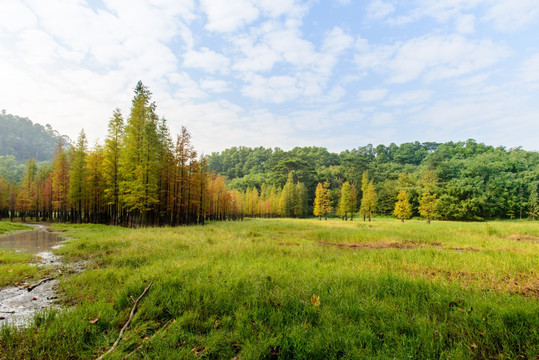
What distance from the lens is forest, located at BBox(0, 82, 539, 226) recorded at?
1027 inches

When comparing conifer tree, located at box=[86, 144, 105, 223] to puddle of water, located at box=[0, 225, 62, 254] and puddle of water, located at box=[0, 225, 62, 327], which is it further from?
puddle of water, located at box=[0, 225, 62, 327]

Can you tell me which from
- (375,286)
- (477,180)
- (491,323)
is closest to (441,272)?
(375,286)

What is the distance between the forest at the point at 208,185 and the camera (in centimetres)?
2609

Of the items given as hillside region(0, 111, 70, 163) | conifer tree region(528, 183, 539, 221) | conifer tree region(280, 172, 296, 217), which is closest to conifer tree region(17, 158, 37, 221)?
conifer tree region(280, 172, 296, 217)

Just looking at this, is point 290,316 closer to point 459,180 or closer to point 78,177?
point 78,177

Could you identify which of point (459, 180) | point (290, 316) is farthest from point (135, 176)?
point (459, 180)

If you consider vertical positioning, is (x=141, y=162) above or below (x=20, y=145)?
below

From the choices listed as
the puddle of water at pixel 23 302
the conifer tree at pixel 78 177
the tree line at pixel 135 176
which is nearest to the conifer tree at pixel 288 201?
the tree line at pixel 135 176

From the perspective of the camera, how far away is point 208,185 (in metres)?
42.4

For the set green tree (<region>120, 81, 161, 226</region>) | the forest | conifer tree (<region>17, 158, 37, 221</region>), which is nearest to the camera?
A: green tree (<region>120, 81, 161, 226</region>)

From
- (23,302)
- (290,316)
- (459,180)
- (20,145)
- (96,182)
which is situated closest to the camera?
(290,316)

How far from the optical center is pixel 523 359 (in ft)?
8.95

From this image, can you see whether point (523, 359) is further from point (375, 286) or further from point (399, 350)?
point (375, 286)

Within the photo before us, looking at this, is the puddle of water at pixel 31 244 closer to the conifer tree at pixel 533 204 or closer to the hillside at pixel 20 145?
the conifer tree at pixel 533 204
